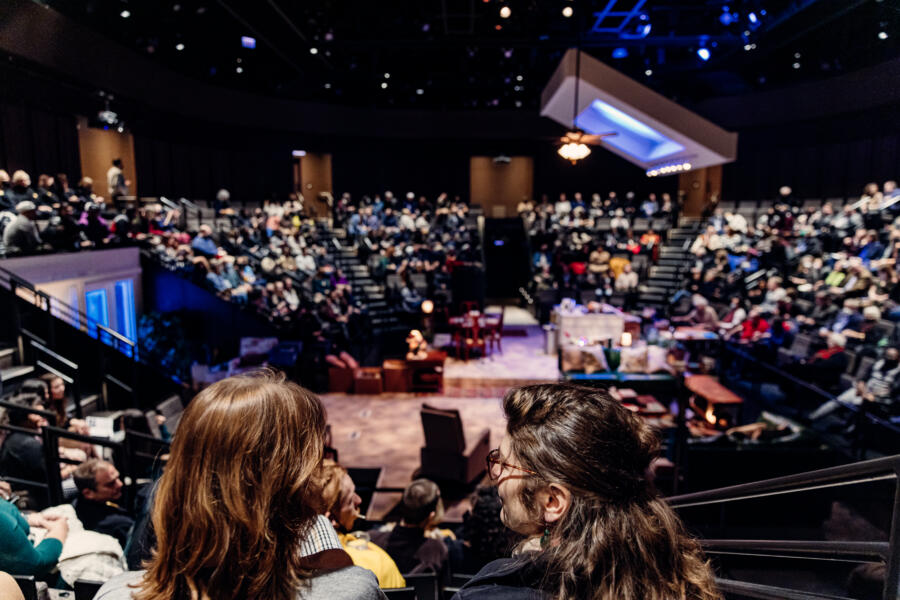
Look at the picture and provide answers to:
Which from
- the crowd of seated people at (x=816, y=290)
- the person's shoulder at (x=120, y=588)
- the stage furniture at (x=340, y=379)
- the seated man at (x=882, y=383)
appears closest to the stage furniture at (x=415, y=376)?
the stage furniture at (x=340, y=379)

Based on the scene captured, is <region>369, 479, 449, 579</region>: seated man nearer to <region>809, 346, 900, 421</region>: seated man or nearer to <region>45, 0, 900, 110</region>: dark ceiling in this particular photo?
<region>809, 346, 900, 421</region>: seated man

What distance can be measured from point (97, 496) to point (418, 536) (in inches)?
77.5

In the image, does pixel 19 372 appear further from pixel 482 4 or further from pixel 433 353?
pixel 482 4

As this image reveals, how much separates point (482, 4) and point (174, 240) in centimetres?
963

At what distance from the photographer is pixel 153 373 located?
7.74 meters

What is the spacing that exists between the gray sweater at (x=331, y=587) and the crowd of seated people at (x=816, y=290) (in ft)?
22.6

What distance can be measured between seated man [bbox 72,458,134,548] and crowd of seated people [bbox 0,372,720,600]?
2793 mm

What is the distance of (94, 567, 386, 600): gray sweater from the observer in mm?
949

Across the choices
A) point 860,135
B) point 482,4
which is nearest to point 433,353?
point 482,4

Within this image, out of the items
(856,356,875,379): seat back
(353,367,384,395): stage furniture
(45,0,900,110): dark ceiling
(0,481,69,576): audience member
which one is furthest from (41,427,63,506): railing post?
(45,0,900,110): dark ceiling

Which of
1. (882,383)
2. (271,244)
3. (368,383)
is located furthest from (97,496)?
(271,244)

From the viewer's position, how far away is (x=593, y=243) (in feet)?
53.3

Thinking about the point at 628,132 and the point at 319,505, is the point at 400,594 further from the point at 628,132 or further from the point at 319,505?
the point at 628,132

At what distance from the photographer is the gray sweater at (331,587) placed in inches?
37.4
